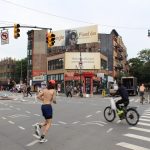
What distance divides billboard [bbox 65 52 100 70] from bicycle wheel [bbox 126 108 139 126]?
236 feet

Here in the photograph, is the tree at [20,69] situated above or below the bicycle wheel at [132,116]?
above

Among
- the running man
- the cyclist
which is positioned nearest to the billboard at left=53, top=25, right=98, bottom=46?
the cyclist

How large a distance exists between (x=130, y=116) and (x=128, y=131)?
2.58 m

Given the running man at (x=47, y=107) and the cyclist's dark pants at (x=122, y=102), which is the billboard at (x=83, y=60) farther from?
the running man at (x=47, y=107)

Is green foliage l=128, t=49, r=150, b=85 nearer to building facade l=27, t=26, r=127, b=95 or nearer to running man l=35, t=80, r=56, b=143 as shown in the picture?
building facade l=27, t=26, r=127, b=95

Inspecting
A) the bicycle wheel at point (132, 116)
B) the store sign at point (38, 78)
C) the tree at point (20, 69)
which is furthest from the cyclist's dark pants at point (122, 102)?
the tree at point (20, 69)

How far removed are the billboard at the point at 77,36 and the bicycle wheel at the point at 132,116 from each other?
235 feet

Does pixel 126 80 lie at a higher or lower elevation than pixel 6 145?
higher

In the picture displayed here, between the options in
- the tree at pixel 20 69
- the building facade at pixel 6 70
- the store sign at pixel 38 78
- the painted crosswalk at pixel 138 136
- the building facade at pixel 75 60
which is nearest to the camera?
the painted crosswalk at pixel 138 136

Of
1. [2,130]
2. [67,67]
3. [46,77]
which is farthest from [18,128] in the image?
[46,77]

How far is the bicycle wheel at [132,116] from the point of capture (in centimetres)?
1750

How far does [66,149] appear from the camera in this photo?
1124cm

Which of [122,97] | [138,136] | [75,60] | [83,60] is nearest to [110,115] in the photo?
[122,97]

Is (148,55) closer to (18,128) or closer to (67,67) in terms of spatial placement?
(67,67)
